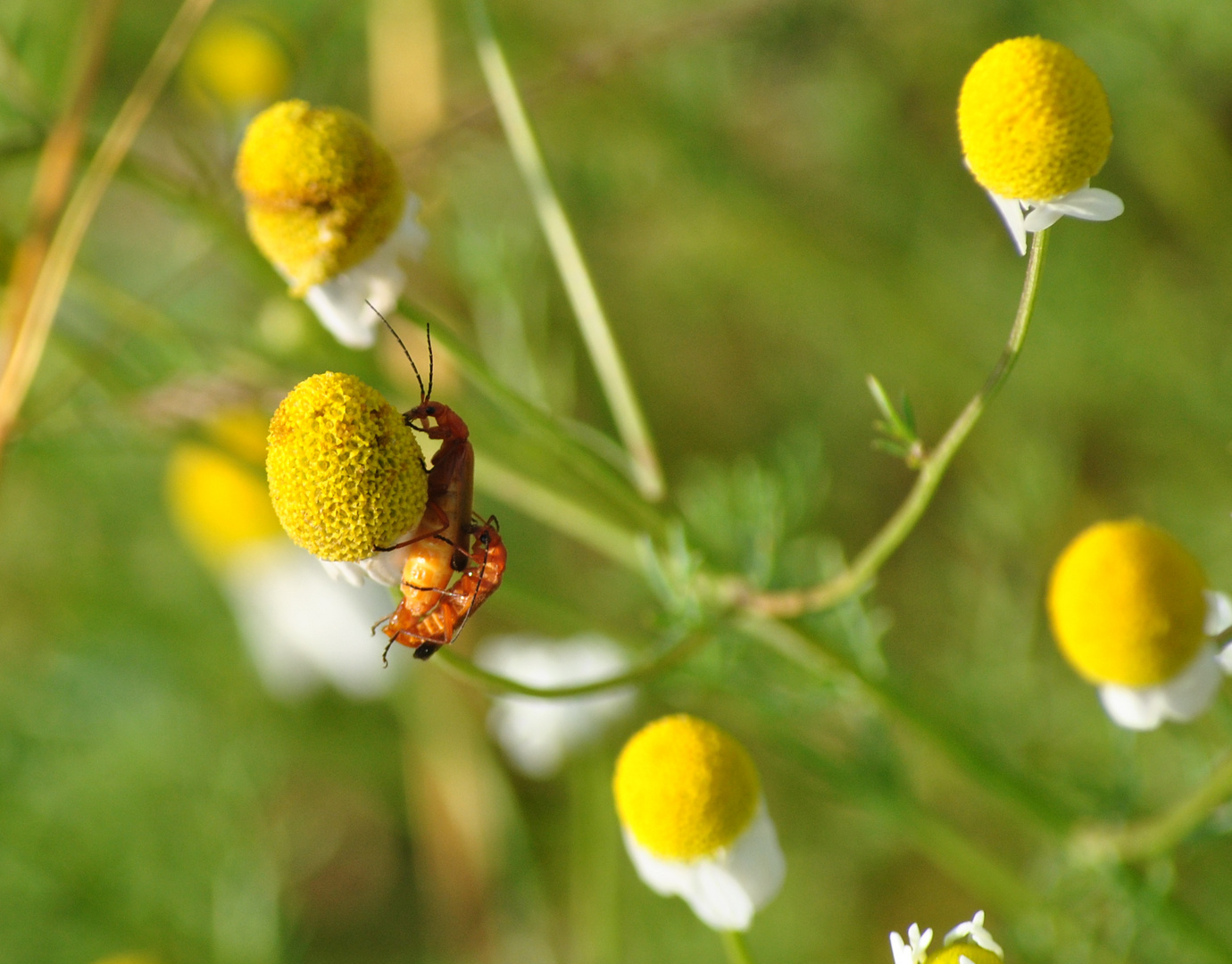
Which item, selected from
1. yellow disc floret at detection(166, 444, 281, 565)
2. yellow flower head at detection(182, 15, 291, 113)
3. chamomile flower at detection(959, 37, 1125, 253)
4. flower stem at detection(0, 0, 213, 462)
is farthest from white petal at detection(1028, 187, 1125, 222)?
yellow disc floret at detection(166, 444, 281, 565)

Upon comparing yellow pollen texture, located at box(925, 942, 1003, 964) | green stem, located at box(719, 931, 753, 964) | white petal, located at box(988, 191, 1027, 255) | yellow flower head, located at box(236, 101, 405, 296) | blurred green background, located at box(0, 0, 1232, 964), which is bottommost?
blurred green background, located at box(0, 0, 1232, 964)

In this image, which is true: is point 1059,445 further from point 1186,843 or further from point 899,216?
point 1186,843

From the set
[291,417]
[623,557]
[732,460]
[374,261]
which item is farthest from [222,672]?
[291,417]

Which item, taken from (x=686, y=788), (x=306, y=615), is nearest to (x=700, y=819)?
(x=686, y=788)

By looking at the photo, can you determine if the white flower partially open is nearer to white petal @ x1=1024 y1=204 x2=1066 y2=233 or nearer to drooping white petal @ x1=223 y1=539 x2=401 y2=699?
white petal @ x1=1024 y1=204 x2=1066 y2=233

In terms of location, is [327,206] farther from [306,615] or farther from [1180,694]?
[306,615]

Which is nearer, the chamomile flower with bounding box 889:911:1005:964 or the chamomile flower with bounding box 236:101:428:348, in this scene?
the chamomile flower with bounding box 889:911:1005:964
